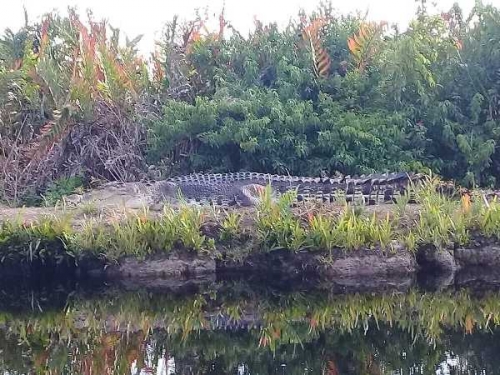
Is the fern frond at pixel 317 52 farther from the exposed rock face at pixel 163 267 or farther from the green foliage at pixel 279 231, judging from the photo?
the exposed rock face at pixel 163 267

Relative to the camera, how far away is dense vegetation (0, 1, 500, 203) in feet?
42.1

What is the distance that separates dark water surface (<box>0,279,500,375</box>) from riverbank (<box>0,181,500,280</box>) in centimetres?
30

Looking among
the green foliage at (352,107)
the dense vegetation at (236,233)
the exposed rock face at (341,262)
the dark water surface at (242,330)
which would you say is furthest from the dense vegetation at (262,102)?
the dark water surface at (242,330)

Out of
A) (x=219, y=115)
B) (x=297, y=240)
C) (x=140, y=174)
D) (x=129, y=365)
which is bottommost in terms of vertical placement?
(x=129, y=365)

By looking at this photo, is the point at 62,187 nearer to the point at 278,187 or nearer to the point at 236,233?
the point at 278,187

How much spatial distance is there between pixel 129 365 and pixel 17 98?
28.7ft

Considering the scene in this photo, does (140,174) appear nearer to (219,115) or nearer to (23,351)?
(219,115)

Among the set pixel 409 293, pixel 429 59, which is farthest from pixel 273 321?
pixel 429 59

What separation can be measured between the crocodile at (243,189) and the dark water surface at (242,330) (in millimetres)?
2317

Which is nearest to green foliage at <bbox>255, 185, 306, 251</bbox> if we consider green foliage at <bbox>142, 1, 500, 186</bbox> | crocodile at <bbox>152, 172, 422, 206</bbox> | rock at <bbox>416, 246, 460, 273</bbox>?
crocodile at <bbox>152, 172, 422, 206</bbox>

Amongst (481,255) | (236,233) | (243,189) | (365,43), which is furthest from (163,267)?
(365,43)

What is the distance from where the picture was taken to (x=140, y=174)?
13.8 m

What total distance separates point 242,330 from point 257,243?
196cm

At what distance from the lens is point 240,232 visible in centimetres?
945
